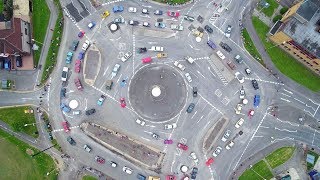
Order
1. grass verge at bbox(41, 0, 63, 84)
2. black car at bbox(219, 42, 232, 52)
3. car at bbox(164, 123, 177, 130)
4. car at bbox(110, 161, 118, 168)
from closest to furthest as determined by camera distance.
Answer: car at bbox(110, 161, 118, 168) → car at bbox(164, 123, 177, 130) → grass verge at bbox(41, 0, 63, 84) → black car at bbox(219, 42, 232, 52)

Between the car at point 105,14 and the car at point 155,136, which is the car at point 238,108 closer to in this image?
the car at point 155,136

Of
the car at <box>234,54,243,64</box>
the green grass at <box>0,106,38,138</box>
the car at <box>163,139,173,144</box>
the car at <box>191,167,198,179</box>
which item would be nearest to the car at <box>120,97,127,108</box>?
the car at <box>163,139,173,144</box>

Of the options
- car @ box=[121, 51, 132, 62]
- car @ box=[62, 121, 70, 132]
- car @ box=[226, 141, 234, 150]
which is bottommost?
car @ box=[62, 121, 70, 132]

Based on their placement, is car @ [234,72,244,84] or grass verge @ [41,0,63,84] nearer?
grass verge @ [41,0,63,84]

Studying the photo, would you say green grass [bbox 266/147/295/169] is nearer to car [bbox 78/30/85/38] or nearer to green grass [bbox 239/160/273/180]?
green grass [bbox 239/160/273/180]

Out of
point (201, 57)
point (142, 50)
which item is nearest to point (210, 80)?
point (201, 57)

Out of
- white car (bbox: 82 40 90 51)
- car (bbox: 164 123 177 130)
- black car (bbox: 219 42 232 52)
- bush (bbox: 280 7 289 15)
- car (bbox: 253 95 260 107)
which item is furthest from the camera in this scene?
bush (bbox: 280 7 289 15)
